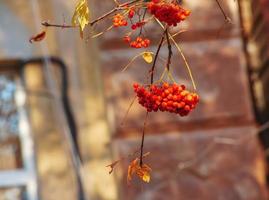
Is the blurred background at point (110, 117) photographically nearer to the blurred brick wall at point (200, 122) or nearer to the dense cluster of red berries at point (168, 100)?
the blurred brick wall at point (200, 122)

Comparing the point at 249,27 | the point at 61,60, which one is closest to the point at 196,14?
the point at 249,27

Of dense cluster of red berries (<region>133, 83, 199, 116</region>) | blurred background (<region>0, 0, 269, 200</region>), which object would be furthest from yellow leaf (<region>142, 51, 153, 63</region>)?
blurred background (<region>0, 0, 269, 200</region>)

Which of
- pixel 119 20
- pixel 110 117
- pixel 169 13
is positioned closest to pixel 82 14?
pixel 119 20

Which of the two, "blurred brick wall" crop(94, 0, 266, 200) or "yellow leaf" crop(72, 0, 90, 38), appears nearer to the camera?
"yellow leaf" crop(72, 0, 90, 38)

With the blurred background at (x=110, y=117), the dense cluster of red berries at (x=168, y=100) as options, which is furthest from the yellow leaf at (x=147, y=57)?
the blurred background at (x=110, y=117)

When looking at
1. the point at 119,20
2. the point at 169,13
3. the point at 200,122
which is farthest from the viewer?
the point at 200,122

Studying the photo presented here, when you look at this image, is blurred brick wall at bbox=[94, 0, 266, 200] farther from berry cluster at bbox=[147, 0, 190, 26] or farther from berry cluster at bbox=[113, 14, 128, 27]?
berry cluster at bbox=[147, 0, 190, 26]

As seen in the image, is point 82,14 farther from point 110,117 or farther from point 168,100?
point 110,117
